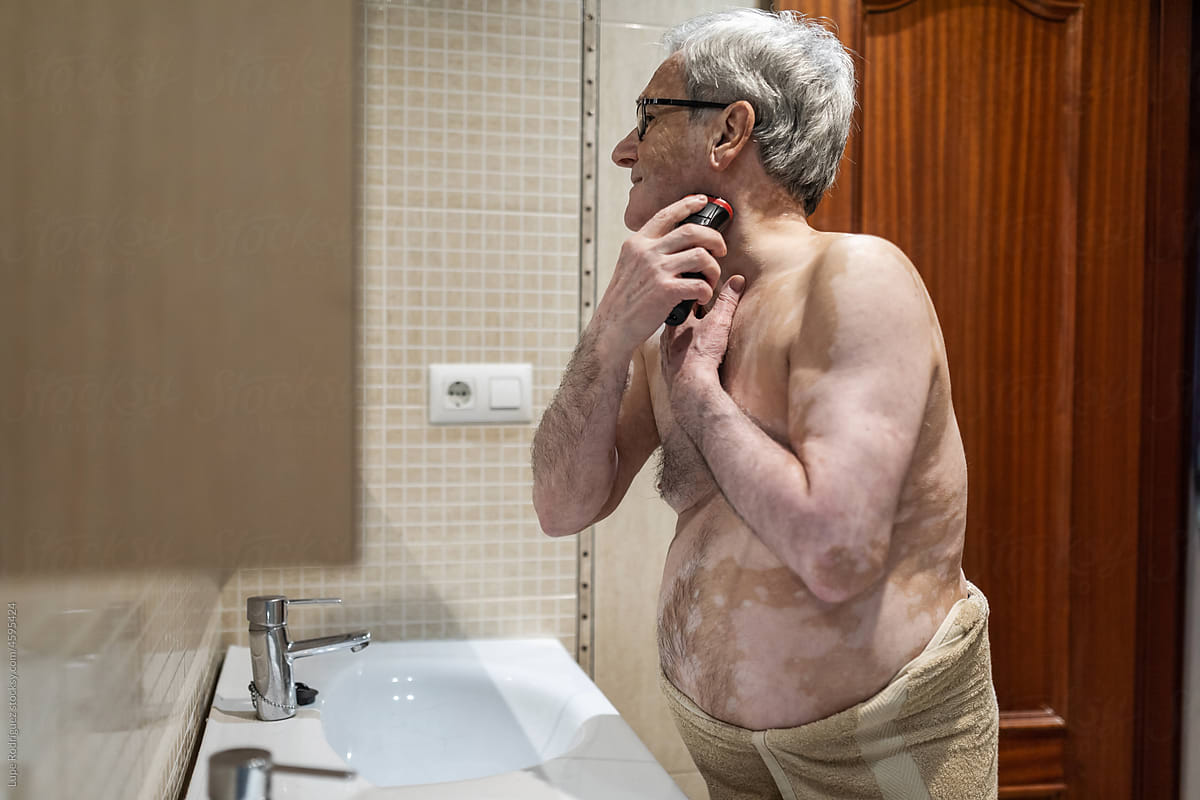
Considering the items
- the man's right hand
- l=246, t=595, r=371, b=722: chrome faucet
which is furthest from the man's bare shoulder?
l=246, t=595, r=371, b=722: chrome faucet

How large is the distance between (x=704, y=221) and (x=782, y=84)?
0.60 ft

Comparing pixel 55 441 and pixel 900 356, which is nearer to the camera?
pixel 55 441

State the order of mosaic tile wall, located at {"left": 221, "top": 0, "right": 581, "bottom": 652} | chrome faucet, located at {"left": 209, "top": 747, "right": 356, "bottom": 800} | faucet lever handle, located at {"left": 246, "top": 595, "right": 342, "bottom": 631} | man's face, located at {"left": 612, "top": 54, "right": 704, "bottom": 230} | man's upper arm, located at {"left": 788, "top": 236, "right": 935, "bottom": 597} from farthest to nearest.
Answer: mosaic tile wall, located at {"left": 221, "top": 0, "right": 581, "bottom": 652}
faucet lever handle, located at {"left": 246, "top": 595, "right": 342, "bottom": 631}
man's face, located at {"left": 612, "top": 54, "right": 704, "bottom": 230}
man's upper arm, located at {"left": 788, "top": 236, "right": 935, "bottom": 597}
chrome faucet, located at {"left": 209, "top": 747, "right": 356, "bottom": 800}

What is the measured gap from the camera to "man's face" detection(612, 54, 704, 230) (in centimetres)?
100

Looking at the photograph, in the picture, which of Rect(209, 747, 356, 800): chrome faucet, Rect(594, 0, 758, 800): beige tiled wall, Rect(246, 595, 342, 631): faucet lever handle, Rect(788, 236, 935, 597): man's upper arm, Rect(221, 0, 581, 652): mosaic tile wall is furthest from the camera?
Rect(594, 0, 758, 800): beige tiled wall

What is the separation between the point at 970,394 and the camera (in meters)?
1.58

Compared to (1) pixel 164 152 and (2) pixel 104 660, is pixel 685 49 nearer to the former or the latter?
(2) pixel 104 660

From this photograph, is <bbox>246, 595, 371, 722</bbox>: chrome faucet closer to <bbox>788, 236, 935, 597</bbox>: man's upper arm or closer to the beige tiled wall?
the beige tiled wall

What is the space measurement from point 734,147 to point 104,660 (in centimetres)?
79

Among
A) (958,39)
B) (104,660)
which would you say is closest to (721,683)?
(104,660)

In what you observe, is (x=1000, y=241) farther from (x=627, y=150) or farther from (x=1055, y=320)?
(x=627, y=150)

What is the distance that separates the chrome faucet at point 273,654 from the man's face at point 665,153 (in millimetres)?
610

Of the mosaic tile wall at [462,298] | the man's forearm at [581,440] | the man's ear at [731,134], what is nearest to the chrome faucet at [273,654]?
the mosaic tile wall at [462,298]

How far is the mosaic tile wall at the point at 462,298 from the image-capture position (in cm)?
137
